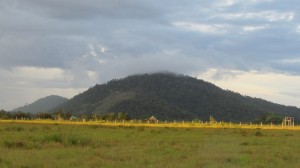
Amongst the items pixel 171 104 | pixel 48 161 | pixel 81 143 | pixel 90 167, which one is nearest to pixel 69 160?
pixel 48 161

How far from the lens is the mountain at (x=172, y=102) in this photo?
149250mm

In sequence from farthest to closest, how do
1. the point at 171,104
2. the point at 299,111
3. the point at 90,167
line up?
1. the point at 299,111
2. the point at 171,104
3. the point at 90,167

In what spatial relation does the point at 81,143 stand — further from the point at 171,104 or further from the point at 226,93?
the point at 226,93

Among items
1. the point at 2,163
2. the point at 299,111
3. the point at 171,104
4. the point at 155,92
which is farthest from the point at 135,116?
the point at 2,163

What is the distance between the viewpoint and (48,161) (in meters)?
17.2

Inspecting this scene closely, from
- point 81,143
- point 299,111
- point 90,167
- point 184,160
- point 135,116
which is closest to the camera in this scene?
point 90,167

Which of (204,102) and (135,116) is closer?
(135,116)

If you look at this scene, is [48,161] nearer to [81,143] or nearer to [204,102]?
[81,143]

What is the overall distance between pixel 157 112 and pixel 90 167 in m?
132

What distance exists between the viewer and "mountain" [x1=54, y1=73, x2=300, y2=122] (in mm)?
149250

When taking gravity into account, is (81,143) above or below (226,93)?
below

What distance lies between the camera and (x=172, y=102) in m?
174

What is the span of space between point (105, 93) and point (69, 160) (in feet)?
564

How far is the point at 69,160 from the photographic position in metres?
17.5
